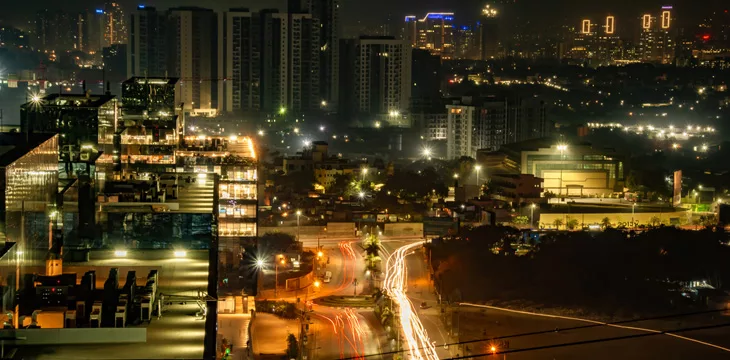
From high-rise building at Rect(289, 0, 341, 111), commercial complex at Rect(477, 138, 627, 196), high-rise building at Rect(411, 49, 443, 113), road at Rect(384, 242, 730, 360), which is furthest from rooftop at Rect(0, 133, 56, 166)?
high-rise building at Rect(411, 49, 443, 113)

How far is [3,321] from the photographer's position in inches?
103

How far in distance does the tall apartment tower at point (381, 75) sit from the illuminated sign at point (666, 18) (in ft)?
36.8

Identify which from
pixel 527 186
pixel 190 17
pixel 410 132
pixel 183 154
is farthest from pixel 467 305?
pixel 410 132

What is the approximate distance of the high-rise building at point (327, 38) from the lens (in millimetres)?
25281

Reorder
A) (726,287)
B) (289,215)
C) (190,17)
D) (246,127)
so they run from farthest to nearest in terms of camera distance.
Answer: (246,127) < (190,17) < (289,215) < (726,287)

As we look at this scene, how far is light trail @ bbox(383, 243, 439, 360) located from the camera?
784 centimetres

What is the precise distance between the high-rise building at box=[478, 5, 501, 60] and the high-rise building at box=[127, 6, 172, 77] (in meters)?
18.8

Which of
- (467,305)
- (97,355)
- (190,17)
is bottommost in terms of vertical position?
(467,305)

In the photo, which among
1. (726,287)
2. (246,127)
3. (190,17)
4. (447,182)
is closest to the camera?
(726,287)

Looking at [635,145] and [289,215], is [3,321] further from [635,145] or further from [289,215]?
[635,145]

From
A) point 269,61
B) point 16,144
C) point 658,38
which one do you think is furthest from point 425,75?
point 16,144

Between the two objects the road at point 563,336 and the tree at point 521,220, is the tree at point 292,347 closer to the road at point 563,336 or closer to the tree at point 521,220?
the road at point 563,336

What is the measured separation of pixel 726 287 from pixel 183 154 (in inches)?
197

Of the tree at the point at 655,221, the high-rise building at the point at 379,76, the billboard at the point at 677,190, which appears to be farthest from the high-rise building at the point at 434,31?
the tree at the point at 655,221
